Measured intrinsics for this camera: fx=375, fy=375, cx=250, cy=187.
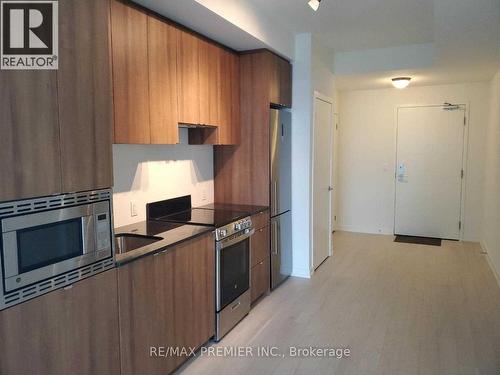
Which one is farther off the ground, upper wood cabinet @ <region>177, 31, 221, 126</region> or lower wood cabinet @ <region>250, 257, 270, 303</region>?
upper wood cabinet @ <region>177, 31, 221, 126</region>

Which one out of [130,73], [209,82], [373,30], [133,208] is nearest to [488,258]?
[373,30]

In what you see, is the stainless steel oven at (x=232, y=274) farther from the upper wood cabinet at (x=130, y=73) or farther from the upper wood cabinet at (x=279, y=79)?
the upper wood cabinet at (x=279, y=79)

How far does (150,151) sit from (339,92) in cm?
430

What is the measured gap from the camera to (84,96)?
1.70m

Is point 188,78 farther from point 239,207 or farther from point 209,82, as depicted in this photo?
point 239,207

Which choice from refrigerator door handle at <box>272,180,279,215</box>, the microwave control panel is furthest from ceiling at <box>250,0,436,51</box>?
the microwave control panel

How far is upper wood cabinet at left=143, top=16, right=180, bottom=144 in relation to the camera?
247 centimetres

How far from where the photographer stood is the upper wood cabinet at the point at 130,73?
2191 mm

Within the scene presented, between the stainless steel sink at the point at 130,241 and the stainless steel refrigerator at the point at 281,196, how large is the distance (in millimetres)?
1622

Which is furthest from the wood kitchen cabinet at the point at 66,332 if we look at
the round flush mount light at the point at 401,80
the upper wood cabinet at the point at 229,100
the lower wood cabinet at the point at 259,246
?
the round flush mount light at the point at 401,80

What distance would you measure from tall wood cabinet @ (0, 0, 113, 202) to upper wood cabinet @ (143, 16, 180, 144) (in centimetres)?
67

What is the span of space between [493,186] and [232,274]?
11.9ft

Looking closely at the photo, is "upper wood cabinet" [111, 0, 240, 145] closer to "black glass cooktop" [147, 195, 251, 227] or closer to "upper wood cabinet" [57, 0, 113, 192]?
"upper wood cabinet" [57, 0, 113, 192]

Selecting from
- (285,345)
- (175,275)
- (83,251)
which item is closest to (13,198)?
(83,251)
